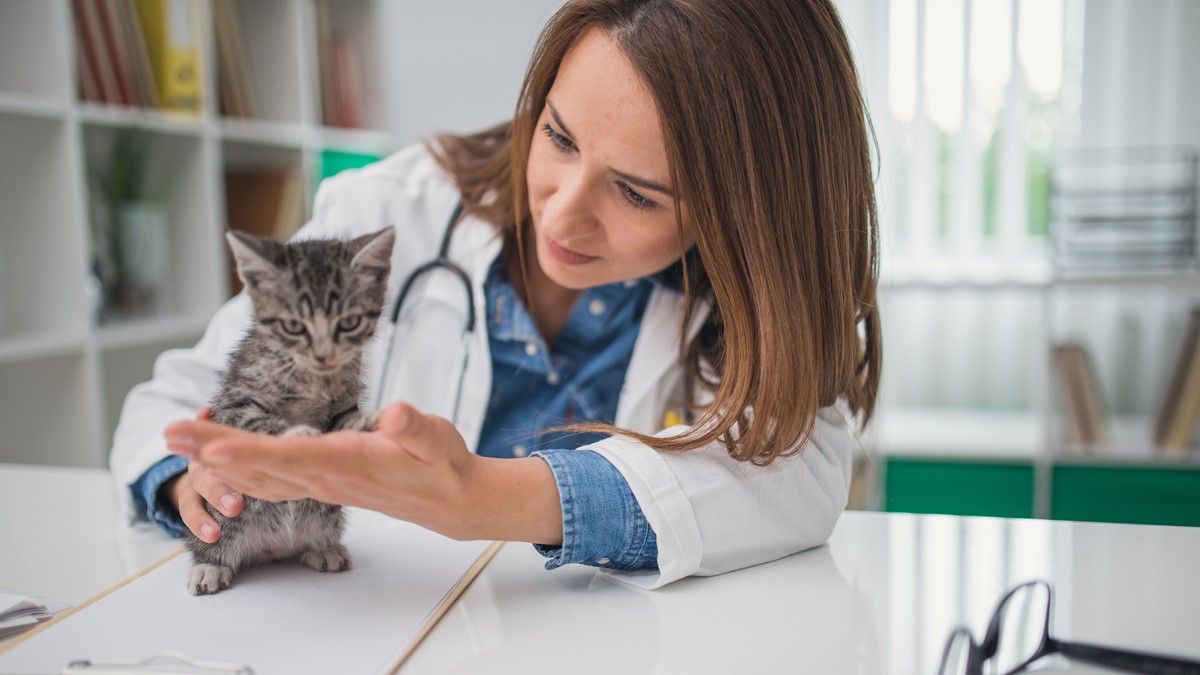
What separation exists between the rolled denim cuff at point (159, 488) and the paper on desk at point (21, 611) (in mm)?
165

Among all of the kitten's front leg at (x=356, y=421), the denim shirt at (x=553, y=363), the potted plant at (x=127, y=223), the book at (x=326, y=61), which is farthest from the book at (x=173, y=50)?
the kitten's front leg at (x=356, y=421)

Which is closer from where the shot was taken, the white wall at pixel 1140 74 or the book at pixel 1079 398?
the book at pixel 1079 398

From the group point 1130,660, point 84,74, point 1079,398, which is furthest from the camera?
point 1079,398

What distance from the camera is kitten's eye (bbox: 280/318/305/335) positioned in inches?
27.8

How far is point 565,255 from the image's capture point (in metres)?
1.06

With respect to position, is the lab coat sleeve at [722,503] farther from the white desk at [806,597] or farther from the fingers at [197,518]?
the fingers at [197,518]

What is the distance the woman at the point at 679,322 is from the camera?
729 millimetres

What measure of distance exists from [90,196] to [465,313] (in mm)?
1516

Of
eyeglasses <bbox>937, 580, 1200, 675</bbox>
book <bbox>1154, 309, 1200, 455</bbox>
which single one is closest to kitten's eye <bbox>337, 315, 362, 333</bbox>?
eyeglasses <bbox>937, 580, 1200, 675</bbox>

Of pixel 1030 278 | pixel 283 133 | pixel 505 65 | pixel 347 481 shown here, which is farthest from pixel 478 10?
pixel 347 481

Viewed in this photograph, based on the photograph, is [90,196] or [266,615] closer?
[266,615]

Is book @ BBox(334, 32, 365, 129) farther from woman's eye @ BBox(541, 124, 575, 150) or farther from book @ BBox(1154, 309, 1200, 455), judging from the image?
book @ BBox(1154, 309, 1200, 455)

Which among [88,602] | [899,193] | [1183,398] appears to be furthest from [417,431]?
[899,193]

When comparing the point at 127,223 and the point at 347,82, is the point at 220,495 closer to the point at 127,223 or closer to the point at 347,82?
the point at 127,223
